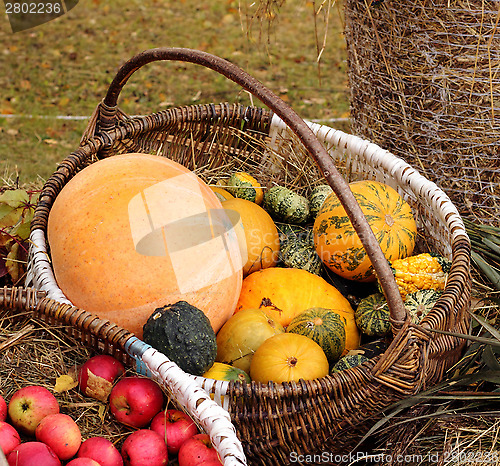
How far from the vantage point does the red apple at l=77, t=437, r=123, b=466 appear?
54.3 inches

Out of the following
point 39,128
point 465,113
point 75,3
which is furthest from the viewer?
point 75,3

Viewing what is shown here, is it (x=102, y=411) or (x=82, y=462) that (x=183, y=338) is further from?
(x=82, y=462)

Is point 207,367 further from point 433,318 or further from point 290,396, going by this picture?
point 433,318

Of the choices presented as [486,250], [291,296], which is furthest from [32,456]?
[486,250]

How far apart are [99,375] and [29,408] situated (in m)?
0.21

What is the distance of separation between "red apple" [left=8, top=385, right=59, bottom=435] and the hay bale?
2210mm

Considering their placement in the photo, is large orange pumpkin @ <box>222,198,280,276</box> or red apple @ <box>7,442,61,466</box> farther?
large orange pumpkin @ <box>222,198,280,276</box>

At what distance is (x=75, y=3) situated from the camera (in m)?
7.26

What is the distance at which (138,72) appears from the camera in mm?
6016

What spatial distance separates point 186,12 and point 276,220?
600 cm

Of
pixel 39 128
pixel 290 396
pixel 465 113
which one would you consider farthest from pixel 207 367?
pixel 39 128

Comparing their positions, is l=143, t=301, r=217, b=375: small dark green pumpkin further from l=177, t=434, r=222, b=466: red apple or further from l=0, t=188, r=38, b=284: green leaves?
l=0, t=188, r=38, b=284: green leaves

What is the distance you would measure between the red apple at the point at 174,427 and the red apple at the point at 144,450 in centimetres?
3

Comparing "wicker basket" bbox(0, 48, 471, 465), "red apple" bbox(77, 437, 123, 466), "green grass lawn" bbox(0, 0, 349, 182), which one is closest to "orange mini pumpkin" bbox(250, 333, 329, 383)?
"wicker basket" bbox(0, 48, 471, 465)
